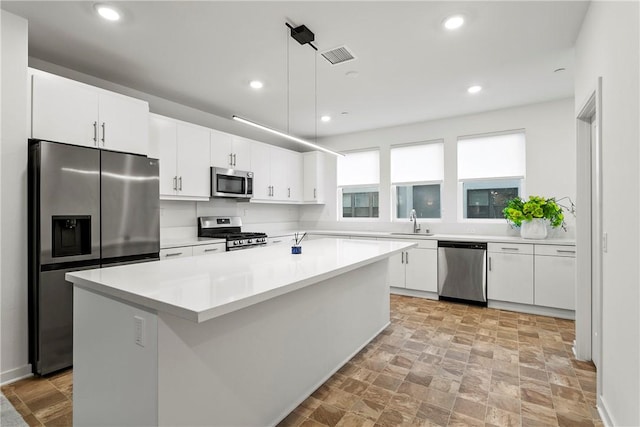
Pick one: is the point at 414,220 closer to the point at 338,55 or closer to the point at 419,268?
the point at 419,268

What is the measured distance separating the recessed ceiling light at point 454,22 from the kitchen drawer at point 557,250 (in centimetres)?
279

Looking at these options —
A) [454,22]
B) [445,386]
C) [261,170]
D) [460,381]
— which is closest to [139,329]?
[445,386]

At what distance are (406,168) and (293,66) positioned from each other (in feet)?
9.48

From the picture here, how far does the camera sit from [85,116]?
9.04 ft

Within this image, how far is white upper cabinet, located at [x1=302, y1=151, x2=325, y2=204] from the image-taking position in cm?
597

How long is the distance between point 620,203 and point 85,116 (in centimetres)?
387

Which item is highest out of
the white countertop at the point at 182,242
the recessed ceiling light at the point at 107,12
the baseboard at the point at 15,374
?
the recessed ceiling light at the point at 107,12

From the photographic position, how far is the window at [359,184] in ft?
18.7

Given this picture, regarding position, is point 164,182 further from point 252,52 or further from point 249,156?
point 252,52

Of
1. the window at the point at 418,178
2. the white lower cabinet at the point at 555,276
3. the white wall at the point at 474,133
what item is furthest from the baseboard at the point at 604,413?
the window at the point at 418,178

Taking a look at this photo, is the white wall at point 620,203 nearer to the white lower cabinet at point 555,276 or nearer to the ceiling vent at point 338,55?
the ceiling vent at point 338,55

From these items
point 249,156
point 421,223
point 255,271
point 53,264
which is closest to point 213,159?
point 249,156

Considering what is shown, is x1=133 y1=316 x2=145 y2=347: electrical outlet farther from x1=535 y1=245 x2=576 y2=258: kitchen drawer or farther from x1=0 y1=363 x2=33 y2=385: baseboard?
x1=535 y1=245 x2=576 y2=258: kitchen drawer

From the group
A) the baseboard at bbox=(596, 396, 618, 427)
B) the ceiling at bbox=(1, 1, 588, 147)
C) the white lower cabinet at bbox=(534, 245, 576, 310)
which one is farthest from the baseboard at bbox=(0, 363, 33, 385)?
the white lower cabinet at bbox=(534, 245, 576, 310)
